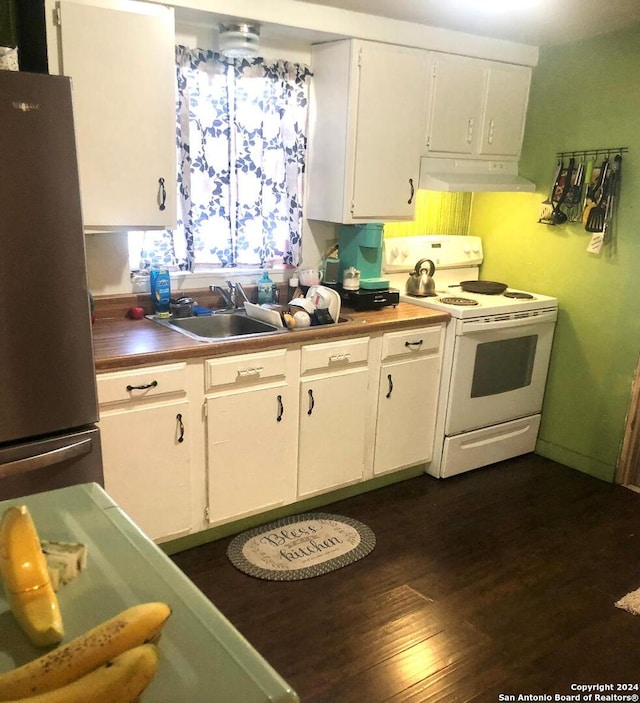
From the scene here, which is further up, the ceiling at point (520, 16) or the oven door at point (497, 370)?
the ceiling at point (520, 16)

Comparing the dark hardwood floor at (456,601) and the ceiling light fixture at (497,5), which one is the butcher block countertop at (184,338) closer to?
the dark hardwood floor at (456,601)

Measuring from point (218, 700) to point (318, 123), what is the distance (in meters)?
2.85

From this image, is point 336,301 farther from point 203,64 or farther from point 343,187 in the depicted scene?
point 203,64

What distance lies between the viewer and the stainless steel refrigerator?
1722 mm

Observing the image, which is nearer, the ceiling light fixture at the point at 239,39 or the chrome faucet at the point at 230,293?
the ceiling light fixture at the point at 239,39

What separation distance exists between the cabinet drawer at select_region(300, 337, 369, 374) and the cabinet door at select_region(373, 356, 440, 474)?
0.18 meters

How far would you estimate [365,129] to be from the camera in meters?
2.99

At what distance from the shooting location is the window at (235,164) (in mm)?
2842

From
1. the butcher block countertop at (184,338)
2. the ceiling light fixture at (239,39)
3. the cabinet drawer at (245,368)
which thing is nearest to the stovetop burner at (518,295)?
the butcher block countertop at (184,338)

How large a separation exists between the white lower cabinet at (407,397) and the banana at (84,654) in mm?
2280

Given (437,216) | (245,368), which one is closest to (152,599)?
(245,368)

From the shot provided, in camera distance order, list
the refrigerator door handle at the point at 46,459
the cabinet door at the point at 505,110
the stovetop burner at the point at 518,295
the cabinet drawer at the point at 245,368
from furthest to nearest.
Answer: the stovetop burner at the point at 518,295, the cabinet door at the point at 505,110, the cabinet drawer at the point at 245,368, the refrigerator door handle at the point at 46,459

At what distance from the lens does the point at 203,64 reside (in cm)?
280

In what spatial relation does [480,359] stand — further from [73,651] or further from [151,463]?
[73,651]
